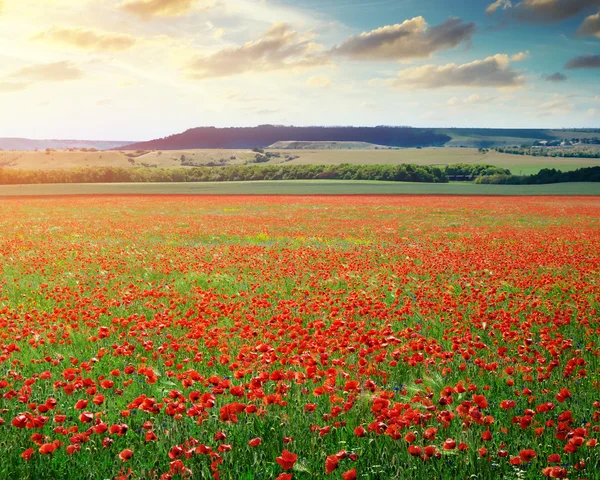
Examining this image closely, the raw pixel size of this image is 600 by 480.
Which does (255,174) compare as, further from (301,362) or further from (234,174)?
(301,362)

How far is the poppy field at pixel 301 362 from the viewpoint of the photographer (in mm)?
4398

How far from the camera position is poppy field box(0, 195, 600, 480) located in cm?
440

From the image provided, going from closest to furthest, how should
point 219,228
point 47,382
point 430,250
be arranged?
point 47,382 < point 430,250 < point 219,228

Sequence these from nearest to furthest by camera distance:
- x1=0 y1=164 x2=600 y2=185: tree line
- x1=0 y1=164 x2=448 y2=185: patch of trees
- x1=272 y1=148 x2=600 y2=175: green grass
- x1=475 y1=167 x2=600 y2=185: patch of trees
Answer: x1=475 y1=167 x2=600 y2=185: patch of trees
x1=0 y1=164 x2=600 y2=185: tree line
x1=0 y1=164 x2=448 y2=185: patch of trees
x1=272 y1=148 x2=600 y2=175: green grass

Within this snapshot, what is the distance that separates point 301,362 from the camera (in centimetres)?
590

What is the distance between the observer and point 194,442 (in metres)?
4.34

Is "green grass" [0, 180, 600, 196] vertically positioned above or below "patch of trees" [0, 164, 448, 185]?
below

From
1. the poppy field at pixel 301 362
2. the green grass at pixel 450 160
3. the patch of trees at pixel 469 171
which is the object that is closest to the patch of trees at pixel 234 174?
the patch of trees at pixel 469 171

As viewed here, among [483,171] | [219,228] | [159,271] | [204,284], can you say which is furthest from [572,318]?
[483,171]

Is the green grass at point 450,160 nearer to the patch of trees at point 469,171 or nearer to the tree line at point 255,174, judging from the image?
the patch of trees at point 469,171

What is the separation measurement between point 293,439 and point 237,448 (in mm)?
493

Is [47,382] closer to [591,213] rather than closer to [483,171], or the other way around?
[591,213]

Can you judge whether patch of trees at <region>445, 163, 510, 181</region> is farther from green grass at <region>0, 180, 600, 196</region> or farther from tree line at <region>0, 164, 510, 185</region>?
green grass at <region>0, 180, 600, 196</region>

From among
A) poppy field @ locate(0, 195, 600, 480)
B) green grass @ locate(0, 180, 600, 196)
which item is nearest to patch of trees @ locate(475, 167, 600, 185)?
green grass @ locate(0, 180, 600, 196)
